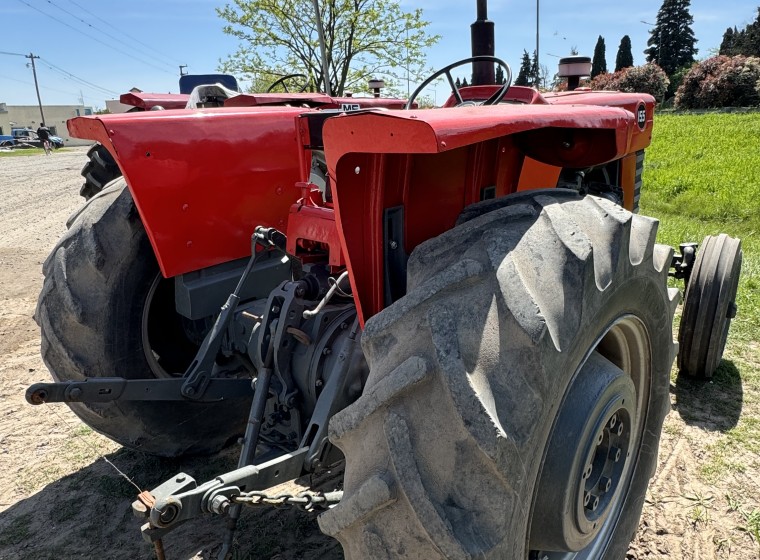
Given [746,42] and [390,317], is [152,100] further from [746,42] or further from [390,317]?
[746,42]

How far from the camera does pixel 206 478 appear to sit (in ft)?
9.81

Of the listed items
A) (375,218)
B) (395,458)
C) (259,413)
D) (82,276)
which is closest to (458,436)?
(395,458)

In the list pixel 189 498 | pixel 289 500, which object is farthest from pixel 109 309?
pixel 289 500

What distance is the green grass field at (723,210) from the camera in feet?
10.5

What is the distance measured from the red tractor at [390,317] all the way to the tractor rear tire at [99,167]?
1.80ft

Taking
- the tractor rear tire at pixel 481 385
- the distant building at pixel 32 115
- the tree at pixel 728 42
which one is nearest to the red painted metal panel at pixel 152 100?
the tractor rear tire at pixel 481 385

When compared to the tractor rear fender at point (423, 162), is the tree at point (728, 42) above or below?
above

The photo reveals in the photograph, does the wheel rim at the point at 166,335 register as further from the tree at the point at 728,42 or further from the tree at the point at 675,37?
the tree at the point at 675,37

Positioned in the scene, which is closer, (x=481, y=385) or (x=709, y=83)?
(x=481, y=385)

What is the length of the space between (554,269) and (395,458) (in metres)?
Result: 0.55

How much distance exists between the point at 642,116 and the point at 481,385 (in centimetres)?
245

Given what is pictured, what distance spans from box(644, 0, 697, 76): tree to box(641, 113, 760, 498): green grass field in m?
28.4

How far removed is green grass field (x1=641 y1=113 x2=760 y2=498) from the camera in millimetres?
3195

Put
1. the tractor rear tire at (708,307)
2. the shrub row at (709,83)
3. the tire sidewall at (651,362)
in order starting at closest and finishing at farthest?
the tire sidewall at (651,362)
the tractor rear tire at (708,307)
the shrub row at (709,83)
